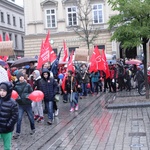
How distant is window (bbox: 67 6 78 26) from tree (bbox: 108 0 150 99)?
25.5m

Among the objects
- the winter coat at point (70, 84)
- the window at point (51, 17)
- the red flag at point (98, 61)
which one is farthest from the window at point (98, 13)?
the winter coat at point (70, 84)

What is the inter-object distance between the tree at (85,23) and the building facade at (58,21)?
8.6 inches

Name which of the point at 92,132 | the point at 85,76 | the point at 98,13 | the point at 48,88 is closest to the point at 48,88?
the point at 48,88

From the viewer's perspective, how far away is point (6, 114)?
278 inches

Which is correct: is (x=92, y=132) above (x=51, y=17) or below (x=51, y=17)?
below

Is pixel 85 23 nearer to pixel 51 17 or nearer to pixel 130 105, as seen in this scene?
pixel 51 17

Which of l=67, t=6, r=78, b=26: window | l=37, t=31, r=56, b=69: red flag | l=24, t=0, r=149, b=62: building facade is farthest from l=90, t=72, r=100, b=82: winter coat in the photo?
l=67, t=6, r=78, b=26: window

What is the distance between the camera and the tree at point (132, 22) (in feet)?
48.8

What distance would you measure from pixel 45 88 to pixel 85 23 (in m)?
28.9

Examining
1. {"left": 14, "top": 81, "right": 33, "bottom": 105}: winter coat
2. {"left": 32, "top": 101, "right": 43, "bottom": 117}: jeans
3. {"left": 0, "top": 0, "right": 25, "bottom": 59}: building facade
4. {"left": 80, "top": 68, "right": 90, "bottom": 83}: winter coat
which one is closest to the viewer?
{"left": 14, "top": 81, "right": 33, "bottom": 105}: winter coat

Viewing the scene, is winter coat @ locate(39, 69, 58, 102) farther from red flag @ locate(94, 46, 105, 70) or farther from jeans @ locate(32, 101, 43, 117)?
red flag @ locate(94, 46, 105, 70)

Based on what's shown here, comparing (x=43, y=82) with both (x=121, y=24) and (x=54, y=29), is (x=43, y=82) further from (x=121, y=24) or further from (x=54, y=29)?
(x=54, y=29)

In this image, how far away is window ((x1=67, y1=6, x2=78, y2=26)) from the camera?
41094mm

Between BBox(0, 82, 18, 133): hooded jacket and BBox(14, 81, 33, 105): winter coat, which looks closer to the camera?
BBox(0, 82, 18, 133): hooded jacket
